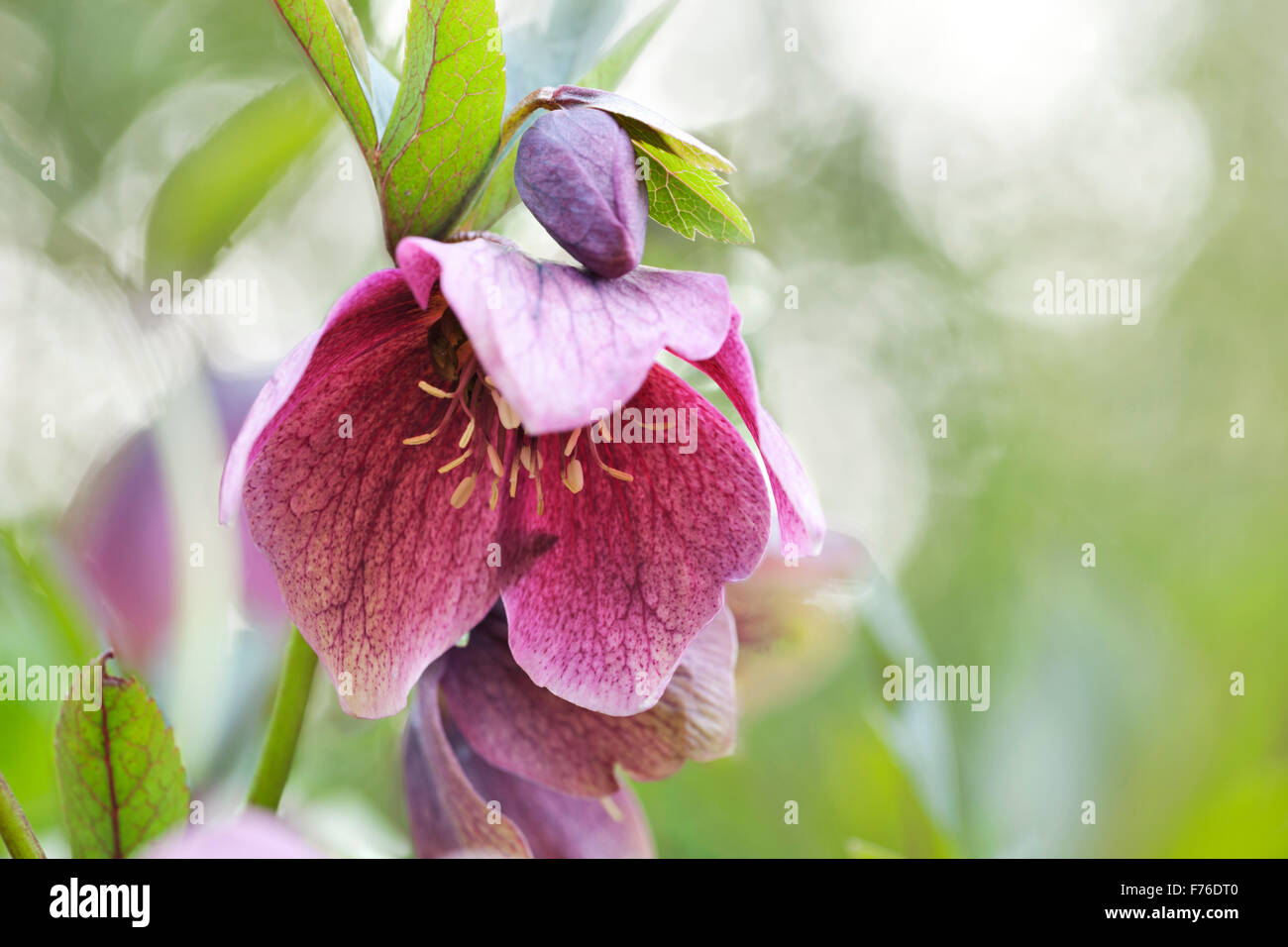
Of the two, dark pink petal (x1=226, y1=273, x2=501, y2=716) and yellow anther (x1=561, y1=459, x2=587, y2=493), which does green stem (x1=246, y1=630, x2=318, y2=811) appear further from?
yellow anther (x1=561, y1=459, x2=587, y2=493)

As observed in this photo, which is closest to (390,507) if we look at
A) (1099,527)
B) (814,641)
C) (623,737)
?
(623,737)

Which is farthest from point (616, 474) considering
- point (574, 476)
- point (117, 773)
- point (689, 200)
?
point (117, 773)

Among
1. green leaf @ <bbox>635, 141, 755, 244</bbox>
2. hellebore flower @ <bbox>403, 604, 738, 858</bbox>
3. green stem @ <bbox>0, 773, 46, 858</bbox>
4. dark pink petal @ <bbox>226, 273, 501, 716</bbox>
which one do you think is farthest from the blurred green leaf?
green stem @ <bbox>0, 773, 46, 858</bbox>

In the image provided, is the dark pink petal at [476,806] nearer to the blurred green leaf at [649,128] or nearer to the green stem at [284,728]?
the green stem at [284,728]

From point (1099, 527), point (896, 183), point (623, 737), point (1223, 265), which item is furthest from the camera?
point (896, 183)

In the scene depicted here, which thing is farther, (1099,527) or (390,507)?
(1099,527)

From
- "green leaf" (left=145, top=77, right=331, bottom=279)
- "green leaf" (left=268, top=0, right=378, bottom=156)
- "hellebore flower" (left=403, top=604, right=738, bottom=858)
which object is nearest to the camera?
"green leaf" (left=268, top=0, right=378, bottom=156)

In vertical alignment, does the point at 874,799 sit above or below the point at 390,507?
below
